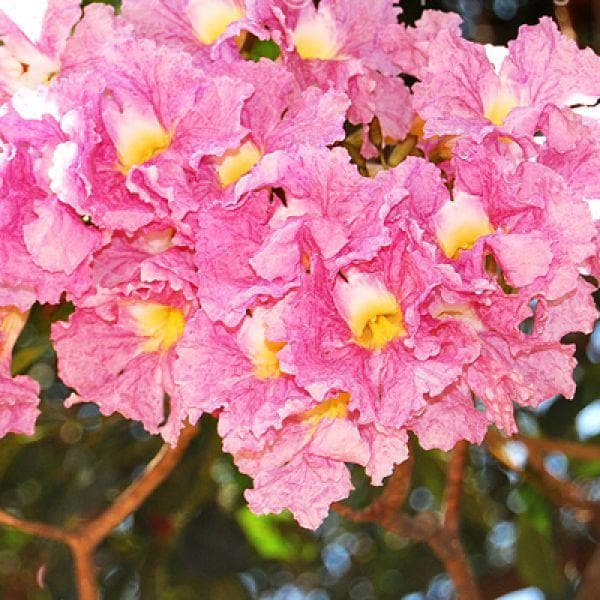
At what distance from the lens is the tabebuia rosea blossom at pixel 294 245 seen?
0.77 metres

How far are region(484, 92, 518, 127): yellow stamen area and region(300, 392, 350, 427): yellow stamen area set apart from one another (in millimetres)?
218

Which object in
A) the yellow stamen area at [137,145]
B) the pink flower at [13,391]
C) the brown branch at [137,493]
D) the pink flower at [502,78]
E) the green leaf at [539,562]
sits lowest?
the green leaf at [539,562]

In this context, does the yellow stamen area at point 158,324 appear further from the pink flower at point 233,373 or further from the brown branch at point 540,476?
the brown branch at point 540,476

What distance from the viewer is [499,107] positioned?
0.87 m

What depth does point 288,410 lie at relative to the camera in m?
0.78

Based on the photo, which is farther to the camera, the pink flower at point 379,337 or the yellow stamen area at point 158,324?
the yellow stamen area at point 158,324

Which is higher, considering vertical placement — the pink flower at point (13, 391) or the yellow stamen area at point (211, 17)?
→ the yellow stamen area at point (211, 17)

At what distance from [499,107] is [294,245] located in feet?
0.67

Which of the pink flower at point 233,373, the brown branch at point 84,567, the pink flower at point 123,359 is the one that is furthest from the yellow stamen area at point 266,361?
the brown branch at point 84,567

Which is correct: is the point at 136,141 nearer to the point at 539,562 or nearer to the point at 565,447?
the point at 565,447

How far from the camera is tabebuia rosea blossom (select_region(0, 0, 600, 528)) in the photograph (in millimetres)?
774

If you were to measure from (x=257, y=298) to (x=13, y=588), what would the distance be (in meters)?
1.79

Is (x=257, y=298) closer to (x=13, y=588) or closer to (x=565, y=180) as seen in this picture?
(x=565, y=180)

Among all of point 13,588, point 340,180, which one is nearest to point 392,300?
point 340,180
